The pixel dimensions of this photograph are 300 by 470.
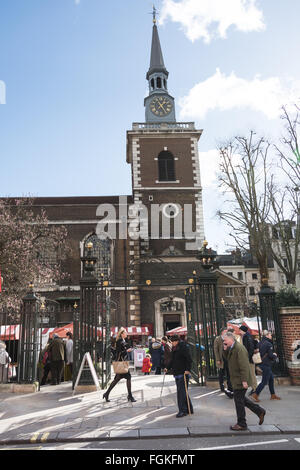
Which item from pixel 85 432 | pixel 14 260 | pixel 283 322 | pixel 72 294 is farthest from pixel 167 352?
pixel 72 294

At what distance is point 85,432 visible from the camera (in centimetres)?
578

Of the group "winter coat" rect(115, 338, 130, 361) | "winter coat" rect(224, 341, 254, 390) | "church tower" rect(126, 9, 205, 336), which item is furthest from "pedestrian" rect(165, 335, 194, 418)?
"church tower" rect(126, 9, 205, 336)

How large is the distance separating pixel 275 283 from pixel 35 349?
43.8m

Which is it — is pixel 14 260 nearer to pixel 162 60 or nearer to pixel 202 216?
pixel 202 216

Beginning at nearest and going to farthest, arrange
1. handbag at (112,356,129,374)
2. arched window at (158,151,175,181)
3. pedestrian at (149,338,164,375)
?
1. handbag at (112,356,129,374)
2. pedestrian at (149,338,164,375)
3. arched window at (158,151,175,181)

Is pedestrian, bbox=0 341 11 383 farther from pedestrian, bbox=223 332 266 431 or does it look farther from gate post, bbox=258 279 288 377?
gate post, bbox=258 279 288 377

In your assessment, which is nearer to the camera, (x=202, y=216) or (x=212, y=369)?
(x=212, y=369)

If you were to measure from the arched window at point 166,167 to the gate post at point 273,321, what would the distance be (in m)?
20.6

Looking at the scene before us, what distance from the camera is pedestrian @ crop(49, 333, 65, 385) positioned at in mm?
11039

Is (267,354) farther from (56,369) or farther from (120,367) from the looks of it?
(56,369)

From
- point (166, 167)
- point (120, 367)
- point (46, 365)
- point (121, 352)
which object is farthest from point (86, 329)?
point (166, 167)

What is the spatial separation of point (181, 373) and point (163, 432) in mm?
1349

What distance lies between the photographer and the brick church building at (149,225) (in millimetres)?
25828

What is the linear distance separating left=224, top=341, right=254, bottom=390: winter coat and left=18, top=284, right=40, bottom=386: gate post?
6336mm
